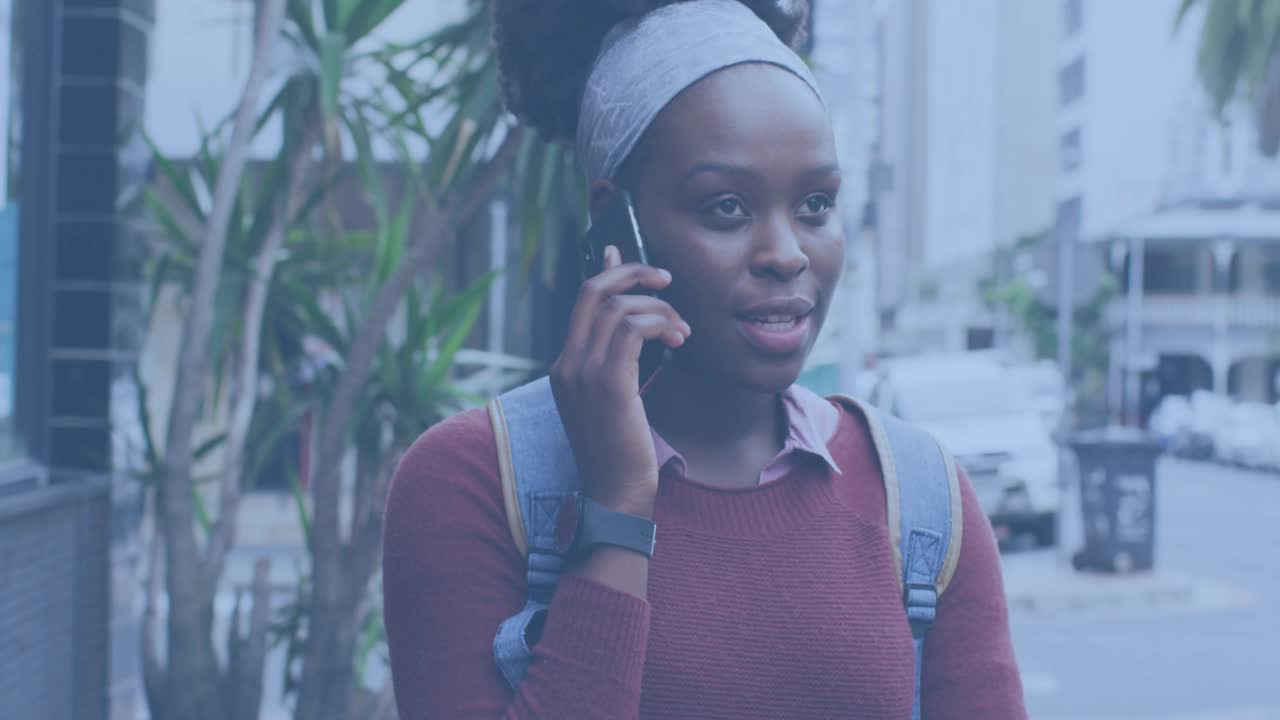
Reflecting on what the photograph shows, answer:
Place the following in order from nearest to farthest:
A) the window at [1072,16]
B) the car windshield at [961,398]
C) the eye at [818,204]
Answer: the eye at [818,204] < the car windshield at [961,398] < the window at [1072,16]

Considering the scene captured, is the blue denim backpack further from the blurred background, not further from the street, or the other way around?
the street

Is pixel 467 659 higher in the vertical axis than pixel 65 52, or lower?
lower

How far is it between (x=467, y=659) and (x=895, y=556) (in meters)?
0.44

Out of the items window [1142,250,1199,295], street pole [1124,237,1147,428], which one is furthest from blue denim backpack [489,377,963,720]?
window [1142,250,1199,295]

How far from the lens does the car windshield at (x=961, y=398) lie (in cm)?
1456

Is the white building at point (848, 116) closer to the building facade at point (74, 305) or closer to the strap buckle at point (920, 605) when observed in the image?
the building facade at point (74, 305)

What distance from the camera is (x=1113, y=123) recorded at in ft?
164

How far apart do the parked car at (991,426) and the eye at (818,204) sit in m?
12.4

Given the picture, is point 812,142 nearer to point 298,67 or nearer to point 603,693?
point 603,693

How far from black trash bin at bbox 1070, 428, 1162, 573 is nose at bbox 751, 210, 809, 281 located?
38.0ft

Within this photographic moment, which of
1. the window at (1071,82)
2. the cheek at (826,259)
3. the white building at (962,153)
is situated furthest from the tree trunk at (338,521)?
the window at (1071,82)

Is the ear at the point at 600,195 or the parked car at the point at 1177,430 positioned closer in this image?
the ear at the point at 600,195

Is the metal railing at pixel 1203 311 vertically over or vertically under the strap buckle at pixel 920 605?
over

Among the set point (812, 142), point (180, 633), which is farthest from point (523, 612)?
point (180, 633)
